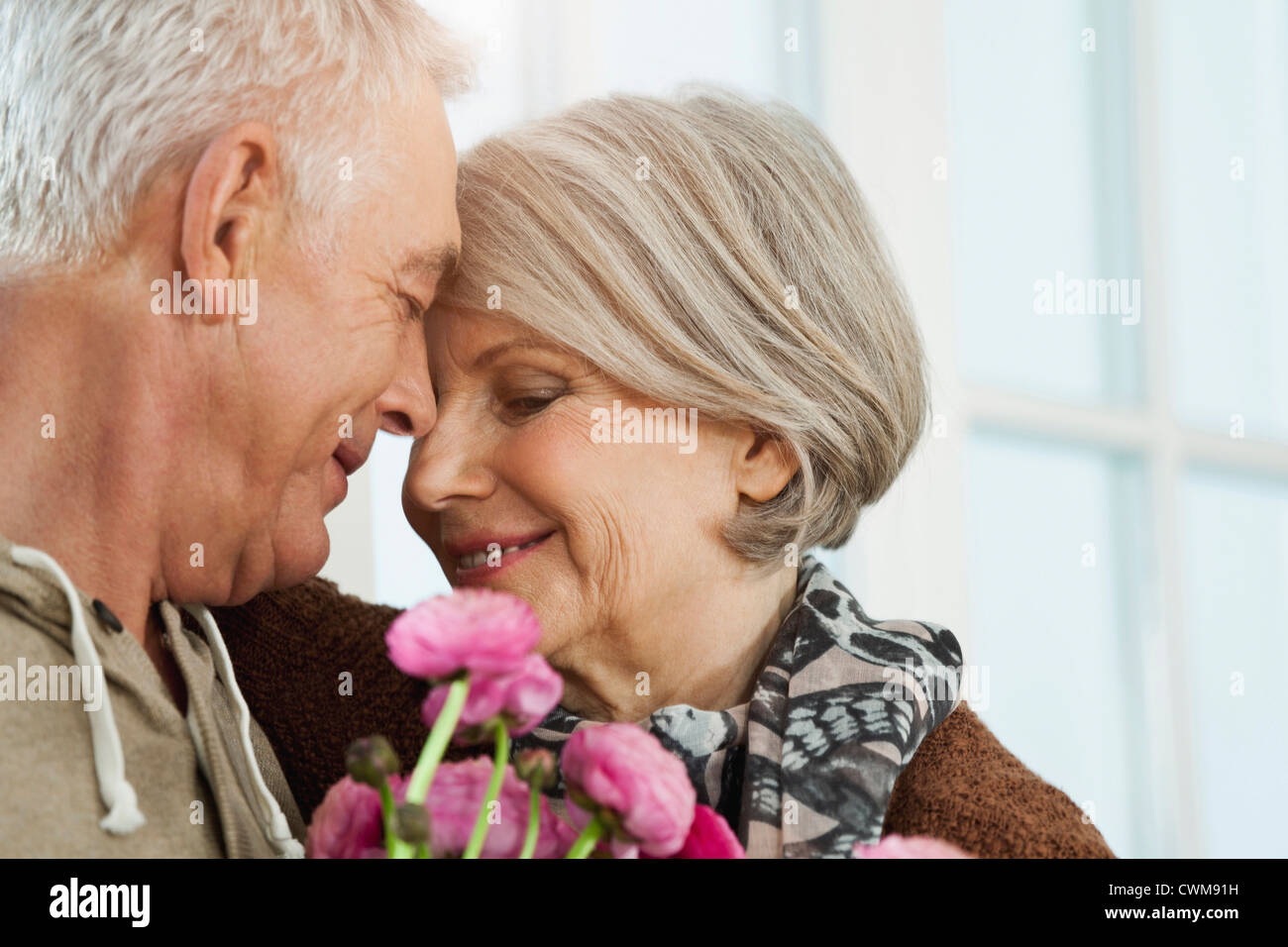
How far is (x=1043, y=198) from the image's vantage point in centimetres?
279

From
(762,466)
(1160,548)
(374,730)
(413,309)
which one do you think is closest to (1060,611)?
(1160,548)

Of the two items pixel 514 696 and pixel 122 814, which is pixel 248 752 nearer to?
pixel 122 814

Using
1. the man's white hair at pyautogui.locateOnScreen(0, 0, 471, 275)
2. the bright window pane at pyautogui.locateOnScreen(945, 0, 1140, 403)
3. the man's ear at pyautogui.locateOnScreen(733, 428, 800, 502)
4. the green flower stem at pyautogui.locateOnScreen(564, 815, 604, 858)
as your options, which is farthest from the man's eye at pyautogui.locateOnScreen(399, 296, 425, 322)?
the bright window pane at pyautogui.locateOnScreen(945, 0, 1140, 403)

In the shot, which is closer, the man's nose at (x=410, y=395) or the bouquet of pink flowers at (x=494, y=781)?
the bouquet of pink flowers at (x=494, y=781)

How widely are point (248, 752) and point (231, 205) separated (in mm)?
436

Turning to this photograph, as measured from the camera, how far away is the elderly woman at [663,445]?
1269mm

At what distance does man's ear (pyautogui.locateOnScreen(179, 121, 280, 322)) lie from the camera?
1035 mm

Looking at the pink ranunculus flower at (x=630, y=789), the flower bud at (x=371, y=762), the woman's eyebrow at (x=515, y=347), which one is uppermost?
the woman's eyebrow at (x=515, y=347)

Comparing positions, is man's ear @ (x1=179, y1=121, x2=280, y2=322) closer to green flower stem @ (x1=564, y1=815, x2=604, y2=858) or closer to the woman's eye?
the woman's eye

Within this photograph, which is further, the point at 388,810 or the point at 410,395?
the point at 410,395

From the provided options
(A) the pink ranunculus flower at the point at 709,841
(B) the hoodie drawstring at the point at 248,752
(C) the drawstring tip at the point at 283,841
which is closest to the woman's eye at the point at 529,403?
(B) the hoodie drawstring at the point at 248,752

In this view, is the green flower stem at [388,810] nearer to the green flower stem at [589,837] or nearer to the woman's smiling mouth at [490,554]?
the green flower stem at [589,837]

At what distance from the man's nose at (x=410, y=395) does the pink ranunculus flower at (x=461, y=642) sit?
0.49 m

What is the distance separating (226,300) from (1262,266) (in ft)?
8.81
